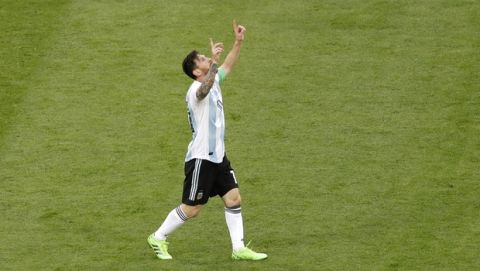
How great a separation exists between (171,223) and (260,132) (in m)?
3.34

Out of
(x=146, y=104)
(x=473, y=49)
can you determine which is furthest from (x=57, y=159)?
(x=473, y=49)

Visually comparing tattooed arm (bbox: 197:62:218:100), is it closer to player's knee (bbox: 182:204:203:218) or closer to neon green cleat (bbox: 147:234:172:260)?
player's knee (bbox: 182:204:203:218)

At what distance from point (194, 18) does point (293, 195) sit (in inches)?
195

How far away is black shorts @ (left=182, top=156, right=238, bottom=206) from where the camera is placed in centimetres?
1340

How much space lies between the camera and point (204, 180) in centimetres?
1341

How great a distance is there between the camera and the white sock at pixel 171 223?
13500 mm

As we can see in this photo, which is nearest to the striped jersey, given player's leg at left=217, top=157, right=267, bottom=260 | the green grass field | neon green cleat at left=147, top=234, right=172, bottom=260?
player's leg at left=217, top=157, right=267, bottom=260

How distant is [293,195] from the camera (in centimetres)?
1506

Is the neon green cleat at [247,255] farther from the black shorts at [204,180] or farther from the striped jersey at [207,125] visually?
the striped jersey at [207,125]

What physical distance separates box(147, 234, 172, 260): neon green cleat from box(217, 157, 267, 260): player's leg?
2.37ft

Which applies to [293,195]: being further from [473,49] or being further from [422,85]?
[473,49]

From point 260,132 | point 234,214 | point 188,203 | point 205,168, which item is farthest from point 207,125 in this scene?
point 260,132

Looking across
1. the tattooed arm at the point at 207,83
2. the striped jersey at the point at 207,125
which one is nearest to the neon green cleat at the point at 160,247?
the striped jersey at the point at 207,125

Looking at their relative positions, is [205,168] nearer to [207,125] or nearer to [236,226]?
[207,125]
